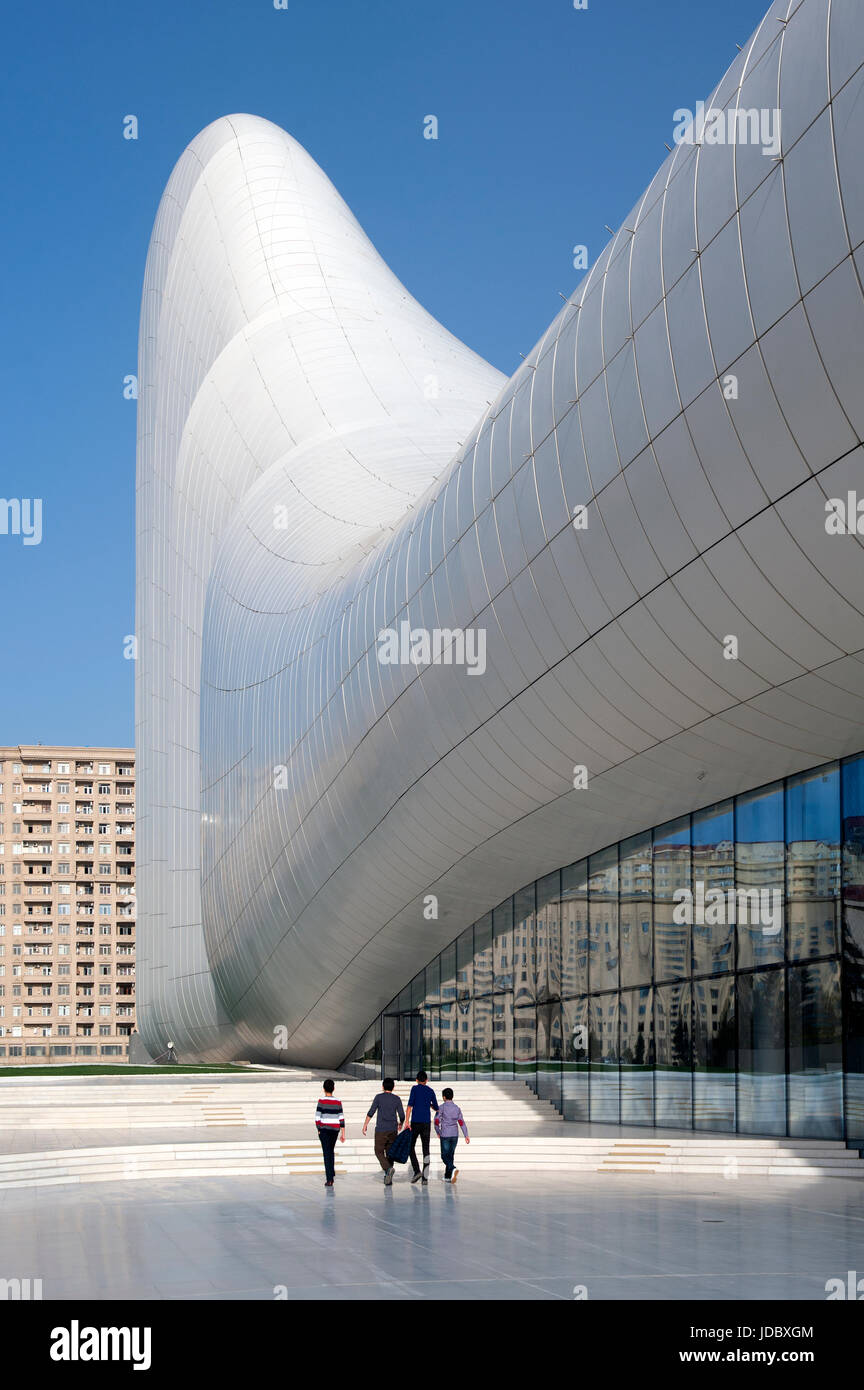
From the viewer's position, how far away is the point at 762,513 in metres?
14.5

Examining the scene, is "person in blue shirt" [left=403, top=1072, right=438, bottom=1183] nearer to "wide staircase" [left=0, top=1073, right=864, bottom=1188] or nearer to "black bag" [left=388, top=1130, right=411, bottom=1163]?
"black bag" [left=388, top=1130, right=411, bottom=1163]

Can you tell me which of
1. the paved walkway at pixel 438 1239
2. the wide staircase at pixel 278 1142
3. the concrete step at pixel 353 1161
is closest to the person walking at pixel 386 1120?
the paved walkway at pixel 438 1239

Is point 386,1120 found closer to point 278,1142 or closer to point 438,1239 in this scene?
point 278,1142

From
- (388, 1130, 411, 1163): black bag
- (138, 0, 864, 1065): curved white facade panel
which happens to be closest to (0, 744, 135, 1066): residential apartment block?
(138, 0, 864, 1065): curved white facade panel

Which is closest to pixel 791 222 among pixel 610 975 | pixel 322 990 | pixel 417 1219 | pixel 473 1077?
A: pixel 417 1219

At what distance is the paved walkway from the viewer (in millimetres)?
9359

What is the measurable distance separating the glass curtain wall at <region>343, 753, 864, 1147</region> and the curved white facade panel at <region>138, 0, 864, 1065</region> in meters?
0.71

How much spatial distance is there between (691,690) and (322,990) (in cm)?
1854

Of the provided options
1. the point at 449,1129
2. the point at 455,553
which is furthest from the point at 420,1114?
the point at 455,553

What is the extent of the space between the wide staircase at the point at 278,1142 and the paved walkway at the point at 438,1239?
0.96m

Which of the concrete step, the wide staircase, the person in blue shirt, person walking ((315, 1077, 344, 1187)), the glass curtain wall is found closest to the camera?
person walking ((315, 1077, 344, 1187))

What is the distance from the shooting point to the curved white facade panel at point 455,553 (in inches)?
542

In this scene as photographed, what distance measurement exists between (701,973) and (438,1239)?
1066 cm
